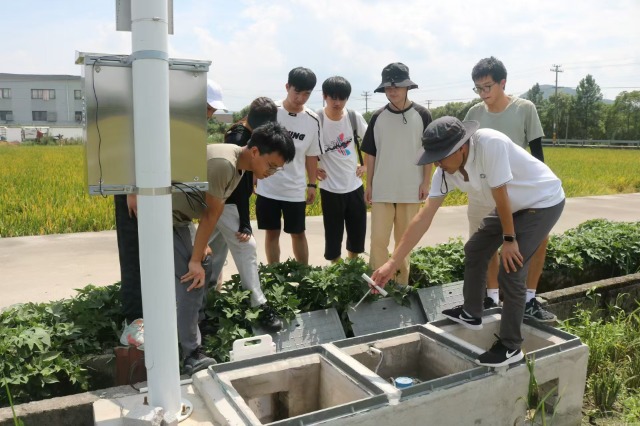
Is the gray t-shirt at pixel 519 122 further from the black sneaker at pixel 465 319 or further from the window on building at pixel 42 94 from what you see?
the window on building at pixel 42 94

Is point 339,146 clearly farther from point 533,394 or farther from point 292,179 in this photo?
point 533,394

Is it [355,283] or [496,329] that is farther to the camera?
[355,283]

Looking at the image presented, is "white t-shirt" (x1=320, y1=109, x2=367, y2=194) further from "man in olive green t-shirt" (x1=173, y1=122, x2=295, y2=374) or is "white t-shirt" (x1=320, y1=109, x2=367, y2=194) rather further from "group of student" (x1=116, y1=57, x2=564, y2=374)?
"man in olive green t-shirt" (x1=173, y1=122, x2=295, y2=374)

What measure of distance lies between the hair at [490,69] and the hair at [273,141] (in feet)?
6.35

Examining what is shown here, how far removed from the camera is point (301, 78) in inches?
191

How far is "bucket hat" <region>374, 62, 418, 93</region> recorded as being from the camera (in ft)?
15.5

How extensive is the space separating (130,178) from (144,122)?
0.87 ft

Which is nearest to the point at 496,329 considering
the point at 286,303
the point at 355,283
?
the point at 355,283

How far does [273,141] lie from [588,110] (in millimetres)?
83035

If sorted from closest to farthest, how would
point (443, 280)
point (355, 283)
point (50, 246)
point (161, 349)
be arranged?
point (161, 349) < point (355, 283) < point (443, 280) < point (50, 246)

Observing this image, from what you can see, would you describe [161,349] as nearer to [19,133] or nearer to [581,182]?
[581,182]

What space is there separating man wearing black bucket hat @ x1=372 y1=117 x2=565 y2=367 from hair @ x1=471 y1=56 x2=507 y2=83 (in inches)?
43.5

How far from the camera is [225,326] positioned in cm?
362

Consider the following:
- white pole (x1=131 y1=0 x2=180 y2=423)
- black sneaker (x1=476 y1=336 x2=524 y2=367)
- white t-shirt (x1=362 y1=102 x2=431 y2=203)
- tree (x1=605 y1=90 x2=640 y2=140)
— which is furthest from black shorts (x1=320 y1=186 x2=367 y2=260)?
tree (x1=605 y1=90 x2=640 y2=140)
